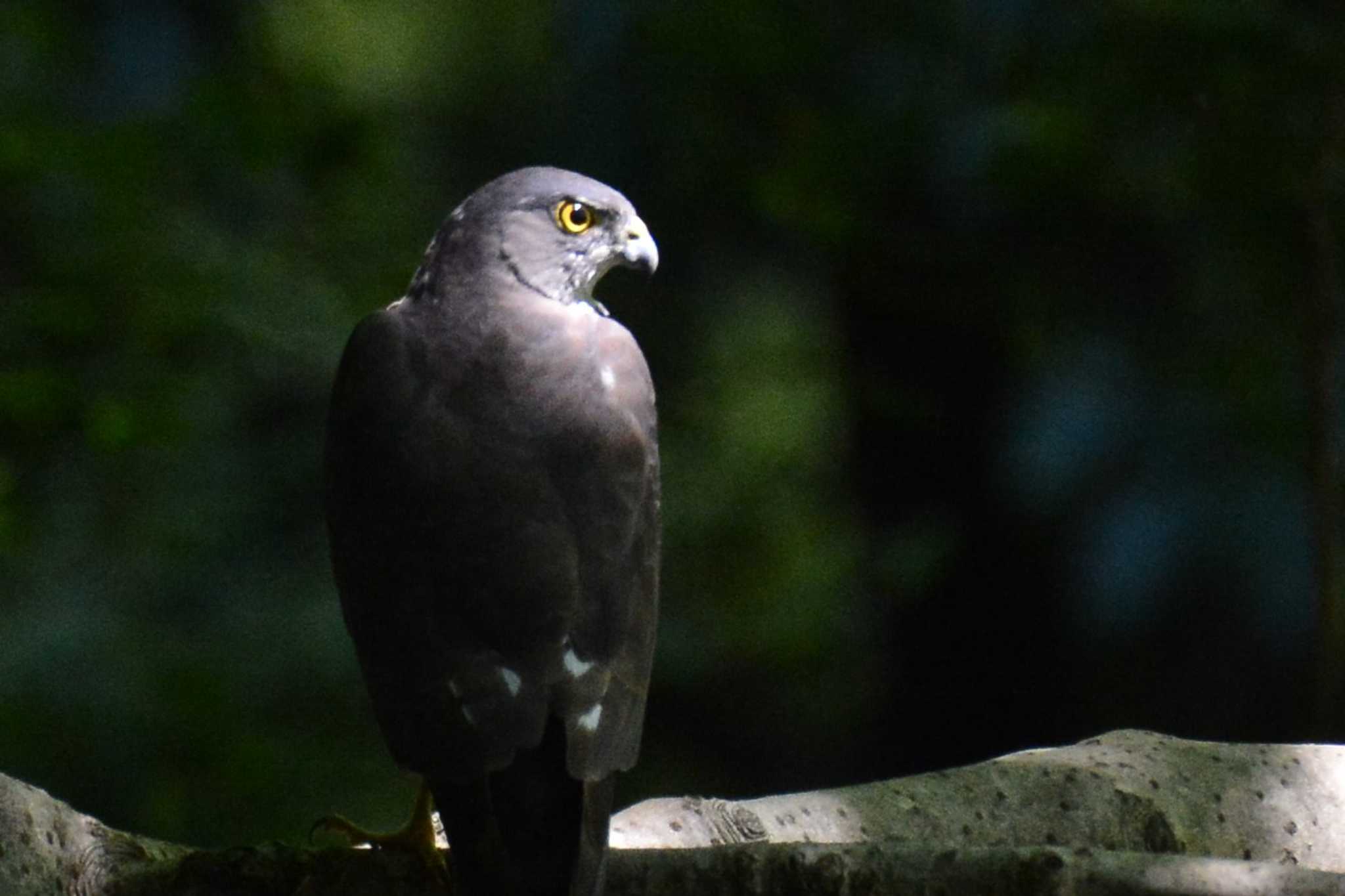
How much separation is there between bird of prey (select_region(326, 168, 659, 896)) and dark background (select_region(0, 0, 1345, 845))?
3.94 feet

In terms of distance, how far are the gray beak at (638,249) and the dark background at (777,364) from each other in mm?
1091

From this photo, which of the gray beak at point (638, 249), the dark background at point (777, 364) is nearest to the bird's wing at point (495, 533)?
the gray beak at point (638, 249)

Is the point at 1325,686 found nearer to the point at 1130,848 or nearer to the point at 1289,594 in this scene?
the point at 1289,594

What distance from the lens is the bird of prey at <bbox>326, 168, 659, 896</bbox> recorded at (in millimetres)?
2549

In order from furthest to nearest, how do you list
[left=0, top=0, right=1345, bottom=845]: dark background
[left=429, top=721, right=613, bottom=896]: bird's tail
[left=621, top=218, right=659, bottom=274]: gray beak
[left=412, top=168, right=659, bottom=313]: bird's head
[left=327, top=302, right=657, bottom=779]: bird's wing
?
[left=0, top=0, right=1345, bottom=845]: dark background → [left=621, top=218, right=659, bottom=274]: gray beak → [left=412, top=168, right=659, bottom=313]: bird's head → [left=327, top=302, right=657, bottom=779]: bird's wing → [left=429, top=721, right=613, bottom=896]: bird's tail

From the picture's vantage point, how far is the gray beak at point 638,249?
11.3 feet

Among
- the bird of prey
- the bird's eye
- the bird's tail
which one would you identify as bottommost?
the bird's tail

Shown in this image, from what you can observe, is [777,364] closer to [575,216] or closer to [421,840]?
[575,216]

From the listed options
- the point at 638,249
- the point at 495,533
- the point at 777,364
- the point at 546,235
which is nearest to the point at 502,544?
the point at 495,533

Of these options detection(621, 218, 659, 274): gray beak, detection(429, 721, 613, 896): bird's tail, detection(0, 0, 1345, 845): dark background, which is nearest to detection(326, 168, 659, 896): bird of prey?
detection(429, 721, 613, 896): bird's tail

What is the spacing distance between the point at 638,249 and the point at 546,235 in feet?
0.70

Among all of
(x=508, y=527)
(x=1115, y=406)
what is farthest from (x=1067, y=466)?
Answer: (x=508, y=527)

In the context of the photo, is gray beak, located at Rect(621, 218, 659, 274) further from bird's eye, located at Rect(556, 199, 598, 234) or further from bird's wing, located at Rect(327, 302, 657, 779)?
bird's wing, located at Rect(327, 302, 657, 779)

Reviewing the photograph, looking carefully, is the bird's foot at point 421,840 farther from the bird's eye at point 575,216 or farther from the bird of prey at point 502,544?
the bird's eye at point 575,216
